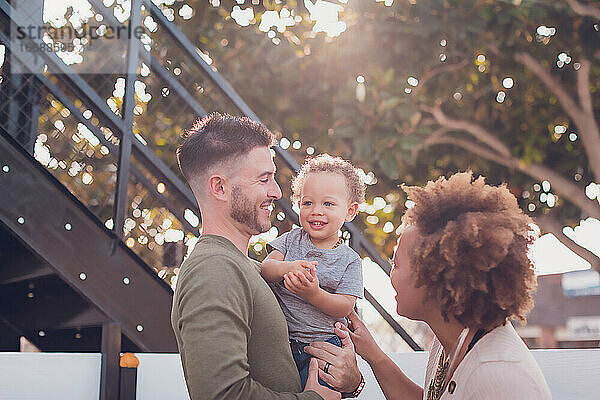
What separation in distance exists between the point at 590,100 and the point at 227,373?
20.8ft

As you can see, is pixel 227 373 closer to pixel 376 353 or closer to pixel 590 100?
pixel 376 353

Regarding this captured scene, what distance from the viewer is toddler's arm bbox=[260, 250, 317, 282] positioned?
227 centimetres

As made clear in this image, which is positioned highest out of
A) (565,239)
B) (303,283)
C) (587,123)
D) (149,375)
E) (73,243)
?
(587,123)

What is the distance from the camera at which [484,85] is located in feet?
25.4

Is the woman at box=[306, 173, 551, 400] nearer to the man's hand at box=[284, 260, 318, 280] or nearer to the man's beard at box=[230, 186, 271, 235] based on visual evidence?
the man's hand at box=[284, 260, 318, 280]

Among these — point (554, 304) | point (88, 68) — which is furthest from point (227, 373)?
point (554, 304)

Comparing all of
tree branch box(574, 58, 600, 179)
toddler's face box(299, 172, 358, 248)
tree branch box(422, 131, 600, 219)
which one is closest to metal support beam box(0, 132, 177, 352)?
toddler's face box(299, 172, 358, 248)

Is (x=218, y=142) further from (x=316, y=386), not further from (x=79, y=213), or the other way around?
(x=79, y=213)

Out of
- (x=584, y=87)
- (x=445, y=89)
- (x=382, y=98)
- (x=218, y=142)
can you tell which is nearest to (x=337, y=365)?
(x=218, y=142)

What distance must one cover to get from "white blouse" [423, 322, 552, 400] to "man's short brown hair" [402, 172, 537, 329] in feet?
0.20

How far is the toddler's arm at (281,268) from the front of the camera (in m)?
2.27

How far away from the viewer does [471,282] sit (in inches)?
78.4

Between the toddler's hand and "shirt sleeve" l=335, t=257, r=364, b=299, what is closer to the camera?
the toddler's hand

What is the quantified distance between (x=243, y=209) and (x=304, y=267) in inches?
10.4
